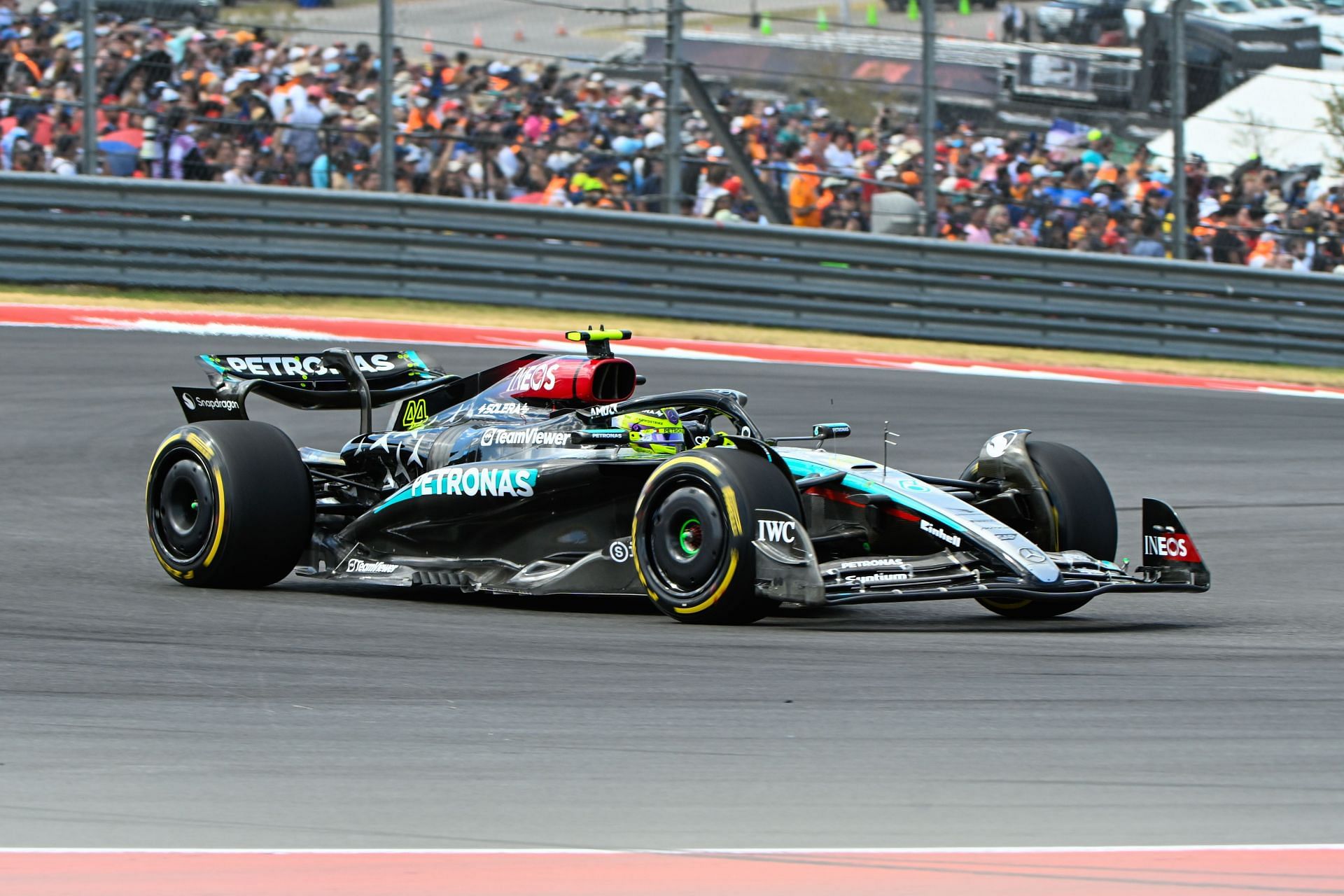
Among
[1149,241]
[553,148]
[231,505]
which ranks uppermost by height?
[553,148]

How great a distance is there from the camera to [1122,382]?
51.3ft

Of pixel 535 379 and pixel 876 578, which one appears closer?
pixel 876 578

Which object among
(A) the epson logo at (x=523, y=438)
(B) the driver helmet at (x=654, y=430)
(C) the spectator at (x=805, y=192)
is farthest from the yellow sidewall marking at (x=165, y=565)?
(C) the spectator at (x=805, y=192)

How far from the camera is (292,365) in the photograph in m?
9.00

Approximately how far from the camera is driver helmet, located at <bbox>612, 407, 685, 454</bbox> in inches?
299

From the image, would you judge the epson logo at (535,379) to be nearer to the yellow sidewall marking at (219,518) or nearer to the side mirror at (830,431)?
the side mirror at (830,431)

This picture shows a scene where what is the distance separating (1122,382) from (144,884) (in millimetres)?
12802

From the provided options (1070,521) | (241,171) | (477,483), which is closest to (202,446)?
(477,483)

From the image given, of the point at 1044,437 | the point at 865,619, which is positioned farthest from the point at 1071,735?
the point at 1044,437

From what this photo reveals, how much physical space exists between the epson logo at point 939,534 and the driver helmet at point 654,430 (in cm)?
109

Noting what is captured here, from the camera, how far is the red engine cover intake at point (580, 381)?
797 centimetres

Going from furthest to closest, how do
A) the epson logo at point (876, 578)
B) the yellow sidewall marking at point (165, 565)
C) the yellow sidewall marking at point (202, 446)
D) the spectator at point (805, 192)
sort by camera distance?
the spectator at point (805, 192)
the yellow sidewall marking at point (165, 565)
the yellow sidewall marking at point (202, 446)
the epson logo at point (876, 578)

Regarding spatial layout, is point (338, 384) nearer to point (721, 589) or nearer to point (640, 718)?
point (721, 589)

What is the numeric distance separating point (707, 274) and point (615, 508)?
360 inches
